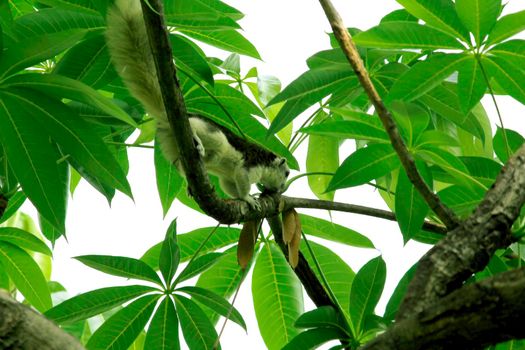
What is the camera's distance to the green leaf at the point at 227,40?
92.4 inches

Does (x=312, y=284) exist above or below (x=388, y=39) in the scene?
below

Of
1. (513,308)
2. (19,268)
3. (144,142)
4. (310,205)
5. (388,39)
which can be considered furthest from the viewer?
(144,142)

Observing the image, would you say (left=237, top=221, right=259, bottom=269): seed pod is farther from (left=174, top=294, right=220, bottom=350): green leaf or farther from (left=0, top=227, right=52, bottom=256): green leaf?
(left=0, top=227, right=52, bottom=256): green leaf

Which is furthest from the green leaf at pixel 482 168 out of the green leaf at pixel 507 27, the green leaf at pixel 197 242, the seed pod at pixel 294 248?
the green leaf at pixel 197 242

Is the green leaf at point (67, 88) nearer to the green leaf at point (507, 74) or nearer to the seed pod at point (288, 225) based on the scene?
the seed pod at point (288, 225)

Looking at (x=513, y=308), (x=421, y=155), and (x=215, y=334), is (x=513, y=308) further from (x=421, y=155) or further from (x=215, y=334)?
(x=215, y=334)

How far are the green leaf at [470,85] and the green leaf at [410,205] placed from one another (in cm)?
21

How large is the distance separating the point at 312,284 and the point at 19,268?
98cm

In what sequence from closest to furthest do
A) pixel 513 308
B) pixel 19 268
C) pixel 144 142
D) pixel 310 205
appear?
pixel 513 308 < pixel 310 205 < pixel 19 268 < pixel 144 142

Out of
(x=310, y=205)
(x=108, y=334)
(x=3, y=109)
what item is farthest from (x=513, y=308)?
(x=108, y=334)

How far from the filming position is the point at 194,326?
224 cm

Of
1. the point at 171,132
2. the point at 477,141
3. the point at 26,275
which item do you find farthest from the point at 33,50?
the point at 477,141

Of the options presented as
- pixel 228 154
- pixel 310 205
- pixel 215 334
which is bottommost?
pixel 215 334

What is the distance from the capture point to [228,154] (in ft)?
9.00
